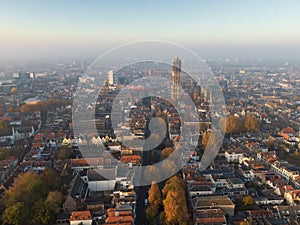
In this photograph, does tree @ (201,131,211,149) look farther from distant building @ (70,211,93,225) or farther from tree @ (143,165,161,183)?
distant building @ (70,211,93,225)

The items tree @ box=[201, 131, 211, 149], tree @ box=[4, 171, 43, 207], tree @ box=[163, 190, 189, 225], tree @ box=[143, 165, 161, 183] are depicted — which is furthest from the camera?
tree @ box=[201, 131, 211, 149]

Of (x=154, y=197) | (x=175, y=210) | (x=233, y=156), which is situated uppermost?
(x=175, y=210)

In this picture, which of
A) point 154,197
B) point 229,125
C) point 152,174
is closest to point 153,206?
point 154,197

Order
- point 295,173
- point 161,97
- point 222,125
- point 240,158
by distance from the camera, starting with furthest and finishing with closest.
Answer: point 161,97 → point 222,125 → point 240,158 → point 295,173

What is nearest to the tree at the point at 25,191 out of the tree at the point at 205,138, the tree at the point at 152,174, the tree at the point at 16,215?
the tree at the point at 16,215

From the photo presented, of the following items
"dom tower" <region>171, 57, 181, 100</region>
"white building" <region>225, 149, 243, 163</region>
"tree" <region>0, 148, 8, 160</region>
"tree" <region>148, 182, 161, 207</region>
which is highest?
"dom tower" <region>171, 57, 181, 100</region>

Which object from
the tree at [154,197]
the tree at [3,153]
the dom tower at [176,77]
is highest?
the dom tower at [176,77]

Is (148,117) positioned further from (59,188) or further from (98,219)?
(98,219)

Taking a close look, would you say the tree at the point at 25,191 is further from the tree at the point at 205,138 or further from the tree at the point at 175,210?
the tree at the point at 205,138

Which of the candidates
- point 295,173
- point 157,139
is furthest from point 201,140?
point 295,173

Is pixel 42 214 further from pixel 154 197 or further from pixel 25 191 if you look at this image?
pixel 154 197

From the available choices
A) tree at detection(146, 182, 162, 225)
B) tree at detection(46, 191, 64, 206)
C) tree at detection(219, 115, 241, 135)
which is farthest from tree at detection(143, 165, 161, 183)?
tree at detection(219, 115, 241, 135)
